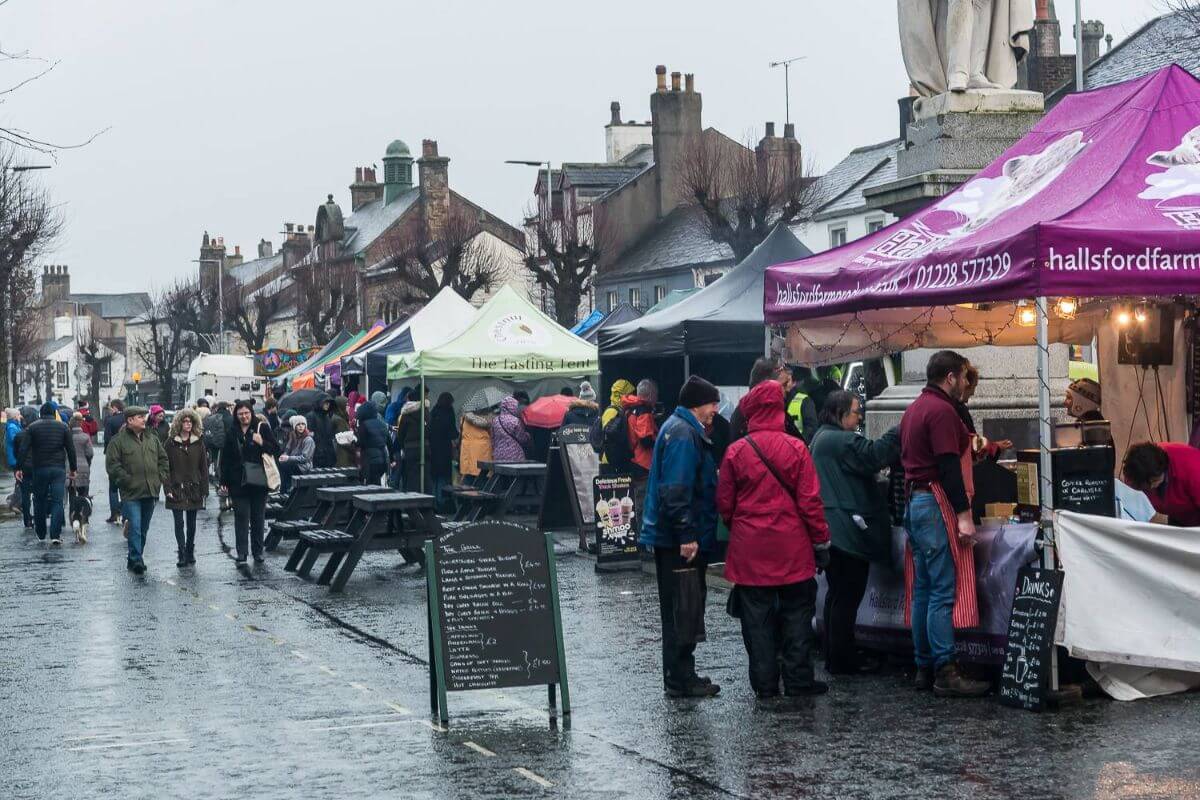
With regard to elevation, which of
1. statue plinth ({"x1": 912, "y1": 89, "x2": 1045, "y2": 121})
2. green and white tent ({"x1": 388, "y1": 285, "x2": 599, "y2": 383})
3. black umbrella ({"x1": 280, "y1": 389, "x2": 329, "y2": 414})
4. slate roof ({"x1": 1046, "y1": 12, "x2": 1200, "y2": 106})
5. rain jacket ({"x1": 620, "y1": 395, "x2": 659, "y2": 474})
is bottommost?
rain jacket ({"x1": 620, "y1": 395, "x2": 659, "y2": 474})

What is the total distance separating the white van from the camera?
56750 millimetres

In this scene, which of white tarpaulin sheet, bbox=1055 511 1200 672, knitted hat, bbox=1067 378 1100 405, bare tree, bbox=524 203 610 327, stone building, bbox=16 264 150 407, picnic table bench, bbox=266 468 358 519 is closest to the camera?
white tarpaulin sheet, bbox=1055 511 1200 672

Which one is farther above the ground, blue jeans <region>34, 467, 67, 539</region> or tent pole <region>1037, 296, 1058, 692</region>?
tent pole <region>1037, 296, 1058, 692</region>

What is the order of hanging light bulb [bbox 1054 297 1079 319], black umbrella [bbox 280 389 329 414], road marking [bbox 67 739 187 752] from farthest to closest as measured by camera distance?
black umbrella [bbox 280 389 329 414]
hanging light bulb [bbox 1054 297 1079 319]
road marking [bbox 67 739 187 752]

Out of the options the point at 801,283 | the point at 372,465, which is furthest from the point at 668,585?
the point at 372,465

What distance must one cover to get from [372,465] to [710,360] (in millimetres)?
6143

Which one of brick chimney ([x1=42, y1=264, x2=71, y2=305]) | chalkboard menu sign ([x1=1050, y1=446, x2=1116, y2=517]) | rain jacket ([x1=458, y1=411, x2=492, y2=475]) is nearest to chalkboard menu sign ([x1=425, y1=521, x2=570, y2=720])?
chalkboard menu sign ([x1=1050, y1=446, x2=1116, y2=517])

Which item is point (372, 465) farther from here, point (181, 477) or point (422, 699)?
point (422, 699)

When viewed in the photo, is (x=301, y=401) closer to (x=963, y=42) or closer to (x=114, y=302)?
(x=963, y=42)

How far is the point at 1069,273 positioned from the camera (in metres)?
9.01

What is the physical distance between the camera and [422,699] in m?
10.1

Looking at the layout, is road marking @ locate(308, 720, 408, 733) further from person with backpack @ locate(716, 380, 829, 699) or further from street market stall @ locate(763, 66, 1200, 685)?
street market stall @ locate(763, 66, 1200, 685)

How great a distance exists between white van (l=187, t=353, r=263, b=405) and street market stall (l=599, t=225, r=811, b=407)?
122ft

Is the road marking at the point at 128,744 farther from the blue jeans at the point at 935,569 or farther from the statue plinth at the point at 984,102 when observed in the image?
the statue plinth at the point at 984,102
